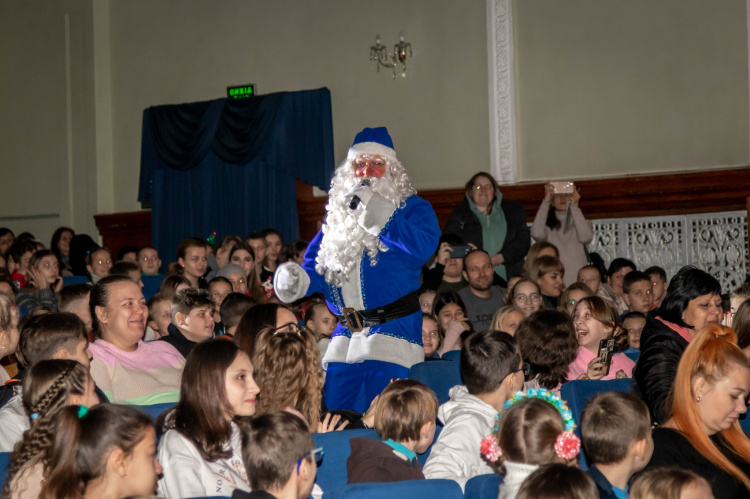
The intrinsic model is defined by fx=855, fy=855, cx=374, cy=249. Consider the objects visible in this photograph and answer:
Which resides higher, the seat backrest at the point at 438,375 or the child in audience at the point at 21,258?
the child in audience at the point at 21,258

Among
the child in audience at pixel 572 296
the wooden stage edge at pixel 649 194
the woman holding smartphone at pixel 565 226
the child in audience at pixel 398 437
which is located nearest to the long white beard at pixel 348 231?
the child in audience at pixel 398 437

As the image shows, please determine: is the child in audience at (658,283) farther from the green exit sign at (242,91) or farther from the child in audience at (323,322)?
the green exit sign at (242,91)

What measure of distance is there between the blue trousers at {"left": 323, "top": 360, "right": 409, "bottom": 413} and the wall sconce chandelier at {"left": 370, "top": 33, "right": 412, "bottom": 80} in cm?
539

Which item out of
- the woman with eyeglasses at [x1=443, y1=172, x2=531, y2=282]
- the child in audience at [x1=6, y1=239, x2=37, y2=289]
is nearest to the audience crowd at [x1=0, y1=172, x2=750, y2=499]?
the woman with eyeglasses at [x1=443, y1=172, x2=531, y2=282]

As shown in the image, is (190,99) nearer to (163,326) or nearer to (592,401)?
(163,326)

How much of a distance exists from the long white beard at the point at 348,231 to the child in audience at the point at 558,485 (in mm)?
2019

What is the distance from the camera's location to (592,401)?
253cm

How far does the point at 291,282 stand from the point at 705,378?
192 cm

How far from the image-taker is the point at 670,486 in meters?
2.09

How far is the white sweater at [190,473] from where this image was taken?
2406mm

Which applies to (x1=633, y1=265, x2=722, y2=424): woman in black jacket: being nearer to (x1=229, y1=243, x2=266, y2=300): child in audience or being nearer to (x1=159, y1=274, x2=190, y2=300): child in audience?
(x1=159, y1=274, x2=190, y2=300): child in audience

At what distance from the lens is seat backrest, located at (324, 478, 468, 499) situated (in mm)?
2057

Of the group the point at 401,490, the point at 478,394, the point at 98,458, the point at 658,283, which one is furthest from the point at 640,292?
the point at 98,458

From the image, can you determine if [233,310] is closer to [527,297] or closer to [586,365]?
[586,365]
